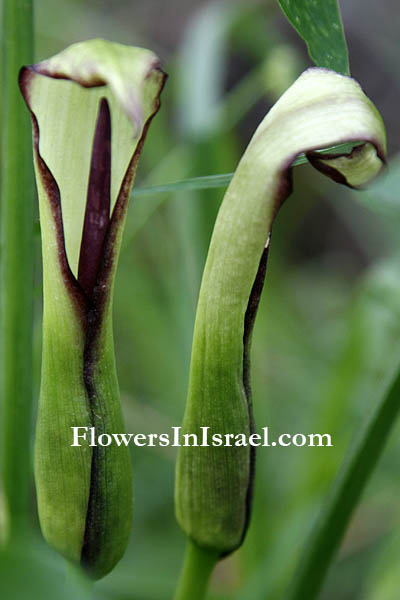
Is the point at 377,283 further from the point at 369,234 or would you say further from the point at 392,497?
the point at 369,234

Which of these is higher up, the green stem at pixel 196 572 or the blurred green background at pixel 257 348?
the green stem at pixel 196 572

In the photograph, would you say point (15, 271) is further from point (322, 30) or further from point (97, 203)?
point (322, 30)

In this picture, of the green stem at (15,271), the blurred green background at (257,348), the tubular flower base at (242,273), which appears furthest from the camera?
the blurred green background at (257,348)

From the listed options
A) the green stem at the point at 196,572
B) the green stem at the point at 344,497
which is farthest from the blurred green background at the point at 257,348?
the green stem at the point at 196,572

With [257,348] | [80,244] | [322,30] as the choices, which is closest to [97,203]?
[80,244]

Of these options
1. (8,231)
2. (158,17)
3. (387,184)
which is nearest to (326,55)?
(387,184)

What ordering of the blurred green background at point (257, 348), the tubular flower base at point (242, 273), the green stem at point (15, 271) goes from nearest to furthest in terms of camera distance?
the tubular flower base at point (242, 273)
the green stem at point (15, 271)
the blurred green background at point (257, 348)

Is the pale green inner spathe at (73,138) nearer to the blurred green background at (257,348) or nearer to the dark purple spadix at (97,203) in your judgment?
the dark purple spadix at (97,203)

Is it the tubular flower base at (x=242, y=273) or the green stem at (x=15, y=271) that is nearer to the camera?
the tubular flower base at (x=242, y=273)
